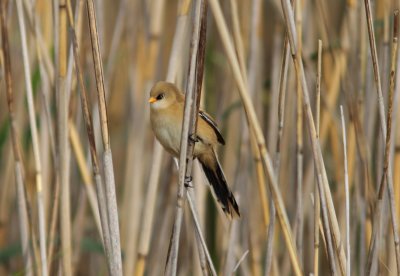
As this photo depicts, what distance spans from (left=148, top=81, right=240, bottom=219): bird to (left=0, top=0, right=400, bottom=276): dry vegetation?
58 millimetres

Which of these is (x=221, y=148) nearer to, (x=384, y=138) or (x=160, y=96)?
(x=160, y=96)

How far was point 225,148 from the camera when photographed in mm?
2801

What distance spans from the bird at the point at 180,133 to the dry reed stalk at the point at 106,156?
0.49 metres

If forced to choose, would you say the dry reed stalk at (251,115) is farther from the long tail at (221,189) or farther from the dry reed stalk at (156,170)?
the long tail at (221,189)

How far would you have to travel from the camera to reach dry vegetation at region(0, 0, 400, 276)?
150 cm

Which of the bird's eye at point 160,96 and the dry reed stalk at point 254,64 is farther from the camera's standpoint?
the bird's eye at point 160,96

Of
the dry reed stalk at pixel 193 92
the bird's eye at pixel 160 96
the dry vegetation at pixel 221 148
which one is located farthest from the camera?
the bird's eye at pixel 160 96

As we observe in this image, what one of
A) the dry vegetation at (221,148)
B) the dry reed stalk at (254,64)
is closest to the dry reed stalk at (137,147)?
the dry vegetation at (221,148)

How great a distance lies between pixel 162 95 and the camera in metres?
2.07

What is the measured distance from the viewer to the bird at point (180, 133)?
198cm

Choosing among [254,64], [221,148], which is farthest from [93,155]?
[221,148]

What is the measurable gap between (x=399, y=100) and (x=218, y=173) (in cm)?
56

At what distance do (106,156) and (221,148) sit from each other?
1523 mm

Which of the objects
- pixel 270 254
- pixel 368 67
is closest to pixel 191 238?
pixel 270 254
